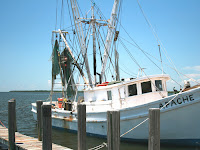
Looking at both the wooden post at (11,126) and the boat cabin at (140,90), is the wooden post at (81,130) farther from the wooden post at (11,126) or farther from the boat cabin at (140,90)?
the boat cabin at (140,90)

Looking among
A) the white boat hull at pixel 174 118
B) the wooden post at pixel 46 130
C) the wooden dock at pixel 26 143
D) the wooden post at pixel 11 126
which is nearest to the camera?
the wooden post at pixel 46 130

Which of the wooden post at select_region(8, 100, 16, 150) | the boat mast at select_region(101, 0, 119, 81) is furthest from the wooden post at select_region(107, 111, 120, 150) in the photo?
the boat mast at select_region(101, 0, 119, 81)

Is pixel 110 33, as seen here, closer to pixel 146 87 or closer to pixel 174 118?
pixel 146 87

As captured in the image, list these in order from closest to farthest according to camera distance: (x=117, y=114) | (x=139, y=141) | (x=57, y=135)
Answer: (x=117, y=114) < (x=139, y=141) < (x=57, y=135)

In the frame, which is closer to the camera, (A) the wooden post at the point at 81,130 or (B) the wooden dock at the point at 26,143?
(A) the wooden post at the point at 81,130

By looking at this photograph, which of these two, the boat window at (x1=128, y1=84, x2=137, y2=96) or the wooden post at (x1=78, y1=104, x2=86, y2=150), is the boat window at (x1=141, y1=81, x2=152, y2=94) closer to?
the boat window at (x1=128, y1=84, x2=137, y2=96)

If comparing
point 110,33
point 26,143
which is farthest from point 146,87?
point 26,143

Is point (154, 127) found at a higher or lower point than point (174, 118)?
higher

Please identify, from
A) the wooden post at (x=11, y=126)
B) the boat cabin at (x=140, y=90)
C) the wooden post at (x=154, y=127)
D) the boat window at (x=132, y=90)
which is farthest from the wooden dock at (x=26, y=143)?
the boat window at (x=132, y=90)

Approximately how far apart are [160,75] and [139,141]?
3.37 m

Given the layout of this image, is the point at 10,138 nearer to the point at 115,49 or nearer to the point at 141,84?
the point at 141,84

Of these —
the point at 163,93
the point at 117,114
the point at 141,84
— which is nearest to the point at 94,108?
the point at 141,84

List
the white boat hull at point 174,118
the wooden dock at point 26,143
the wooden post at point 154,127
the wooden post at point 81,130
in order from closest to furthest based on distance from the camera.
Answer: the wooden post at point 154,127 < the wooden post at point 81,130 < the wooden dock at point 26,143 < the white boat hull at point 174,118

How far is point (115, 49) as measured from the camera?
600 inches
